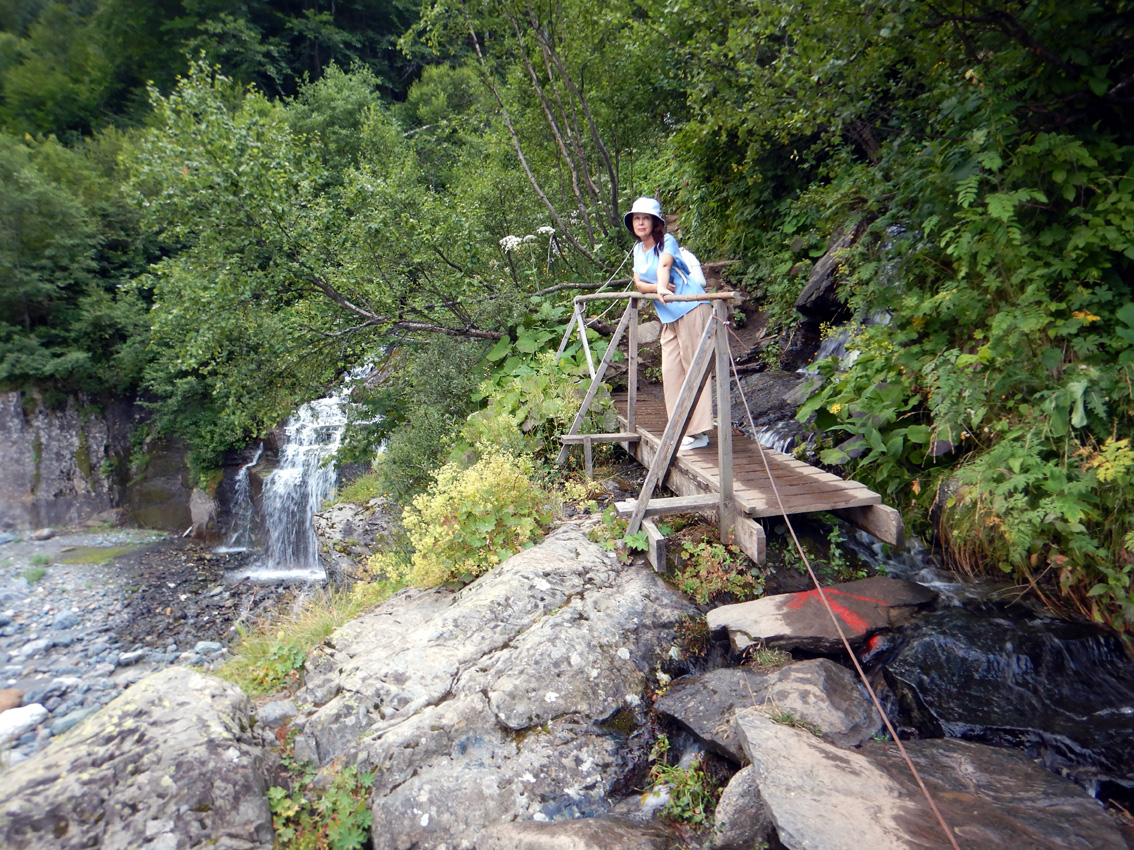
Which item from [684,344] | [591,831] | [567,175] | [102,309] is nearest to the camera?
[591,831]

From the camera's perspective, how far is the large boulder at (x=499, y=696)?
124 inches

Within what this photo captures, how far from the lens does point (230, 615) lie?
11.1 metres

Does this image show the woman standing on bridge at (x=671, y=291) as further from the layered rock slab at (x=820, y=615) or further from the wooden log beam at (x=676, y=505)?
the layered rock slab at (x=820, y=615)

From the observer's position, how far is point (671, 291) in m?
5.42

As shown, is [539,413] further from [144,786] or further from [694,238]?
[694,238]

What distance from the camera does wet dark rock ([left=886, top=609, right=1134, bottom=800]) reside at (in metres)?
2.95

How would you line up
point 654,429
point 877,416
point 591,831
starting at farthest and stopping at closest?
point 654,429, point 877,416, point 591,831

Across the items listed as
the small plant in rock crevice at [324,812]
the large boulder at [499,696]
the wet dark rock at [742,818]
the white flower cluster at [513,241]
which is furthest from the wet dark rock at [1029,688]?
the white flower cluster at [513,241]

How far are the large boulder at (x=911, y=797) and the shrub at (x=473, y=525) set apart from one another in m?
2.84

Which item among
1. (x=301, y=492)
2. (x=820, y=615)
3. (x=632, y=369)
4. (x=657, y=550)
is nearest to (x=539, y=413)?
(x=632, y=369)

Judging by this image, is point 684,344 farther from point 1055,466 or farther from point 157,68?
point 157,68

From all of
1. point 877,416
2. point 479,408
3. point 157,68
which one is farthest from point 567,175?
point 157,68

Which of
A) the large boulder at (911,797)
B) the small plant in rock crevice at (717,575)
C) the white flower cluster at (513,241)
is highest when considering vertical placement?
the white flower cluster at (513,241)

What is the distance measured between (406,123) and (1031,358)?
1070 inches
